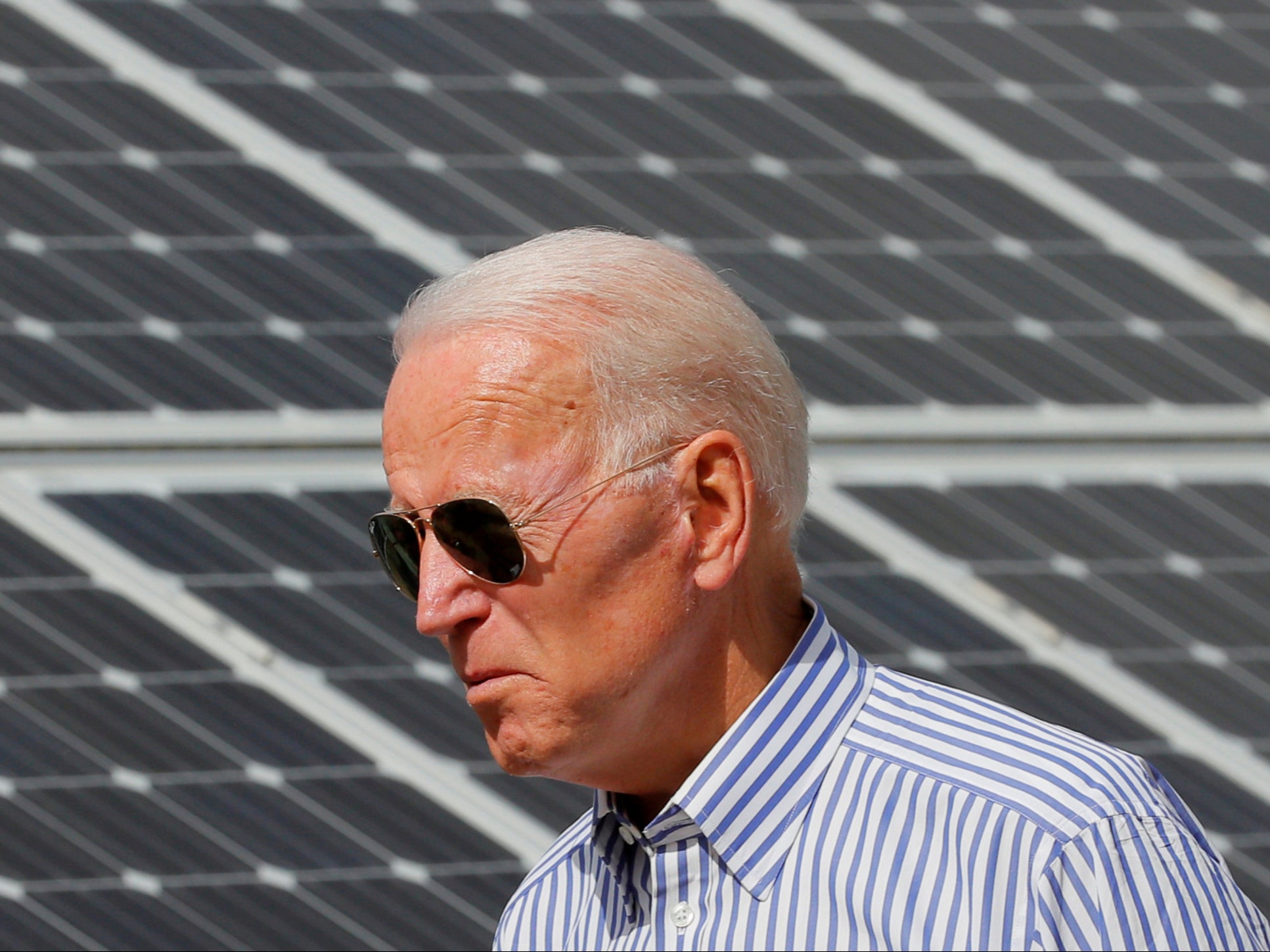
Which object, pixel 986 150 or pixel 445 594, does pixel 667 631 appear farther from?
pixel 986 150

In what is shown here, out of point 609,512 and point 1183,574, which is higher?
point 609,512

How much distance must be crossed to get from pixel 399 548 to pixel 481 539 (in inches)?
5.9

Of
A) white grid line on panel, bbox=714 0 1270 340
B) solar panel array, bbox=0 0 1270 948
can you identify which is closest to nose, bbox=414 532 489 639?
solar panel array, bbox=0 0 1270 948

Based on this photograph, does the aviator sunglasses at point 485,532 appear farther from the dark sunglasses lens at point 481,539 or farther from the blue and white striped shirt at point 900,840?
the blue and white striped shirt at point 900,840

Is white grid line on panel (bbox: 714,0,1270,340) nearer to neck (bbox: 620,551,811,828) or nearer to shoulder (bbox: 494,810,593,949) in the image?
neck (bbox: 620,551,811,828)

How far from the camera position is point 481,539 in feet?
4.10

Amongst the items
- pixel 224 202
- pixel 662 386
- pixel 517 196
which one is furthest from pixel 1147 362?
pixel 224 202

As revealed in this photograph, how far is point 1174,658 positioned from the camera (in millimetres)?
2566

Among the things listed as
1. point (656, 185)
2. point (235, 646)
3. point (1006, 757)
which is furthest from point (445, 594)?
point (656, 185)

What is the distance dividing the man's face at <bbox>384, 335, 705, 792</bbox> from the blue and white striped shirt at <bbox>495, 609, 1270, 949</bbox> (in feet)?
0.39

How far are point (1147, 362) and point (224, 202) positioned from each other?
1.81 meters

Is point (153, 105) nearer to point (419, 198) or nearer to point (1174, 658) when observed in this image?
point (419, 198)

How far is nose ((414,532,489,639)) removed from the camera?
1280mm

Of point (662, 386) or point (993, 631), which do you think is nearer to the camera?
point (662, 386)
